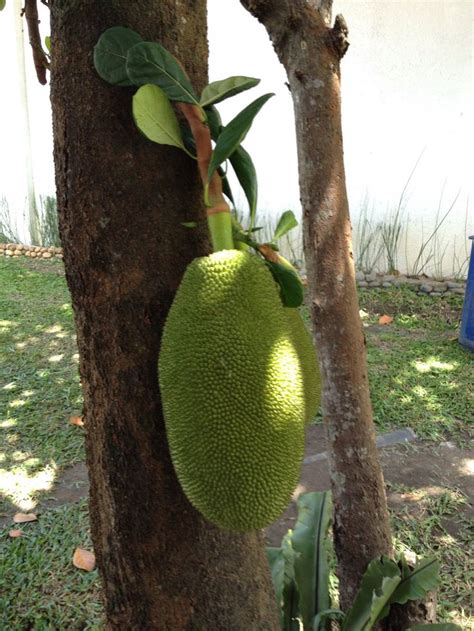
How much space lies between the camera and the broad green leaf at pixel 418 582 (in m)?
1.12

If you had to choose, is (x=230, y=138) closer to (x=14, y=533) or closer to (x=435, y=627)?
(x=435, y=627)

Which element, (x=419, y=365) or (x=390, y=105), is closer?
(x=419, y=365)

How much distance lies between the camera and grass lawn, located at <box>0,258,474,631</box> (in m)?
1.73

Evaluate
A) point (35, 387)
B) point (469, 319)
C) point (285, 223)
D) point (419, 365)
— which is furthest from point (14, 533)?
point (469, 319)

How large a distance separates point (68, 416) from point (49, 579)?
1.02m

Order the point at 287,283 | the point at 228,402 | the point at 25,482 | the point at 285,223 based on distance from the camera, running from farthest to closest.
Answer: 1. the point at 25,482
2. the point at 285,223
3. the point at 287,283
4. the point at 228,402

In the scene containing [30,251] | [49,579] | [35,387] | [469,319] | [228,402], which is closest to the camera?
[228,402]

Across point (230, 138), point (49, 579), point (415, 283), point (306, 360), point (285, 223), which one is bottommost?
point (49, 579)

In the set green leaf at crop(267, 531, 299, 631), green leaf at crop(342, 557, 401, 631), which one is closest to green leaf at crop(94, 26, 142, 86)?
green leaf at crop(342, 557, 401, 631)

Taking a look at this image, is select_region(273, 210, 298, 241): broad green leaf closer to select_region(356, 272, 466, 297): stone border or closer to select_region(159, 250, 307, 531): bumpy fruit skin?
select_region(159, 250, 307, 531): bumpy fruit skin

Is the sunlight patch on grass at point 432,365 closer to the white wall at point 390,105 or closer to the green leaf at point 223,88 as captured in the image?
the white wall at point 390,105

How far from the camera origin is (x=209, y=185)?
23.5 inches

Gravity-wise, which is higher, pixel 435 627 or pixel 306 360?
pixel 306 360

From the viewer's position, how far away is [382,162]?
171 inches
